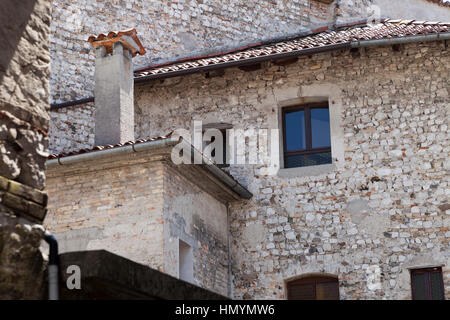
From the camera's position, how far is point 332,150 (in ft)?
44.2

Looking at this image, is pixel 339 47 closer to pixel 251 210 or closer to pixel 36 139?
pixel 251 210

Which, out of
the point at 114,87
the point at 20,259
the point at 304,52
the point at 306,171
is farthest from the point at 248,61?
the point at 20,259

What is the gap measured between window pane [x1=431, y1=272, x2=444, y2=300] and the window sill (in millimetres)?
2346

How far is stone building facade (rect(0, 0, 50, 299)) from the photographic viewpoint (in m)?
4.56

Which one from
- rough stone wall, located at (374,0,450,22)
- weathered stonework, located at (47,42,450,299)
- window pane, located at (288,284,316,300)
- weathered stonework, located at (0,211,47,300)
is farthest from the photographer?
rough stone wall, located at (374,0,450,22)

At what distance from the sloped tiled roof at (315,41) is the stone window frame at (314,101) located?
737 mm

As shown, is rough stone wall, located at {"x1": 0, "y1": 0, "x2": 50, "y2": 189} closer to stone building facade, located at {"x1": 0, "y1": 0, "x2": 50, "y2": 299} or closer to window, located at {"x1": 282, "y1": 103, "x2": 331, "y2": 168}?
stone building facade, located at {"x1": 0, "y1": 0, "x2": 50, "y2": 299}

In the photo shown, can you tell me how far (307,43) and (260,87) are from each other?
3.65ft

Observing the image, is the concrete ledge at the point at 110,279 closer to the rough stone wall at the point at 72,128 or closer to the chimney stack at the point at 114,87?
the chimney stack at the point at 114,87

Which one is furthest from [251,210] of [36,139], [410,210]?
[36,139]

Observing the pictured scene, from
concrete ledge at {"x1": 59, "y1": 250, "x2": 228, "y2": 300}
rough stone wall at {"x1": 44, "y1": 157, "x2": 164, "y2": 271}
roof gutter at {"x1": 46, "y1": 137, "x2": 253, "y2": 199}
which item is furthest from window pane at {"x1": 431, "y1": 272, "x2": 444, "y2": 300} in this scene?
concrete ledge at {"x1": 59, "y1": 250, "x2": 228, "y2": 300}

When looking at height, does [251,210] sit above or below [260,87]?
below

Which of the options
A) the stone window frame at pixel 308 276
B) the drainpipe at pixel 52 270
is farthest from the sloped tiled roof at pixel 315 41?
the drainpipe at pixel 52 270
